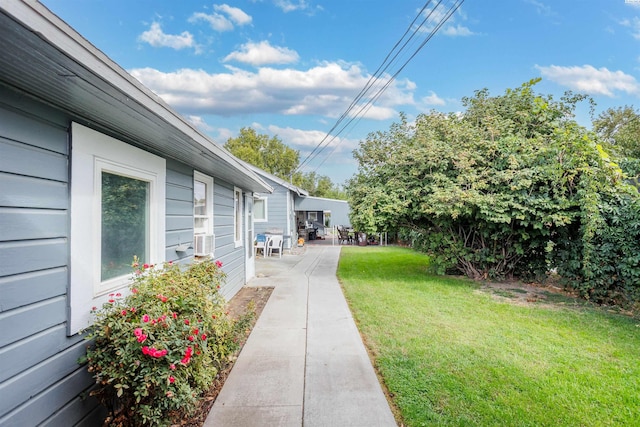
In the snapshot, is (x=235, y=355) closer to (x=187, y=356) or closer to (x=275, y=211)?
(x=187, y=356)

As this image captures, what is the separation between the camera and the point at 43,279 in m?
1.94

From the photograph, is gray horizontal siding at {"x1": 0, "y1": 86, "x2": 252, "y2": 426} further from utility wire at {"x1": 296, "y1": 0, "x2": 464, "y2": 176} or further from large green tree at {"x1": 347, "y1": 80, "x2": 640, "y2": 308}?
utility wire at {"x1": 296, "y1": 0, "x2": 464, "y2": 176}

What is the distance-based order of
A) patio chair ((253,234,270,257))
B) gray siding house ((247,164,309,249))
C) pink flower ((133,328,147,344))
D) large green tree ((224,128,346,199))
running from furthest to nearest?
large green tree ((224,128,346,199))
gray siding house ((247,164,309,249))
patio chair ((253,234,270,257))
pink flower ((133,328,147,344))

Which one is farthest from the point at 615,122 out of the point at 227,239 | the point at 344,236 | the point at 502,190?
the point at 227,239

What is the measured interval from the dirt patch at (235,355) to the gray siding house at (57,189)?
2.30 ft

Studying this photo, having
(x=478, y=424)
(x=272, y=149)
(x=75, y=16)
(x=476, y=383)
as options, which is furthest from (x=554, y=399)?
(x=272, y=149)

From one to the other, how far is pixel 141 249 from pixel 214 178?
9.04 feet

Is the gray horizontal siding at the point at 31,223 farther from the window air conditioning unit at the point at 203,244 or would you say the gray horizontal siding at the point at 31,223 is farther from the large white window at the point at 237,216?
the large white window at the point at 237,216

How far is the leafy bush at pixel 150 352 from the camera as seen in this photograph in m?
1.97

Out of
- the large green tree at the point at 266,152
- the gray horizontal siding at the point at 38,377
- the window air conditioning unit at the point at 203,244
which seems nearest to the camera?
the gray horizontal siding at the point at 38,377

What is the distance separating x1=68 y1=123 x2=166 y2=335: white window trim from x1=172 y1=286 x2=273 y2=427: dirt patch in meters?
1.13

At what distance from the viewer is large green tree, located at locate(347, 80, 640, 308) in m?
5.64

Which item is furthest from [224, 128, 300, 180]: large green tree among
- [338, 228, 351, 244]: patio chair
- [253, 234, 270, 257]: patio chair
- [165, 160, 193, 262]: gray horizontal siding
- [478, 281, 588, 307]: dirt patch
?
[165, 160, 193, 262]: gray horizontal siding

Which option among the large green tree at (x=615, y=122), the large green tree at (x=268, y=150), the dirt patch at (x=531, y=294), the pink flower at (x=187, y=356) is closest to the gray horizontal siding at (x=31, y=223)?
the pink flower at (x=187, y=356)
